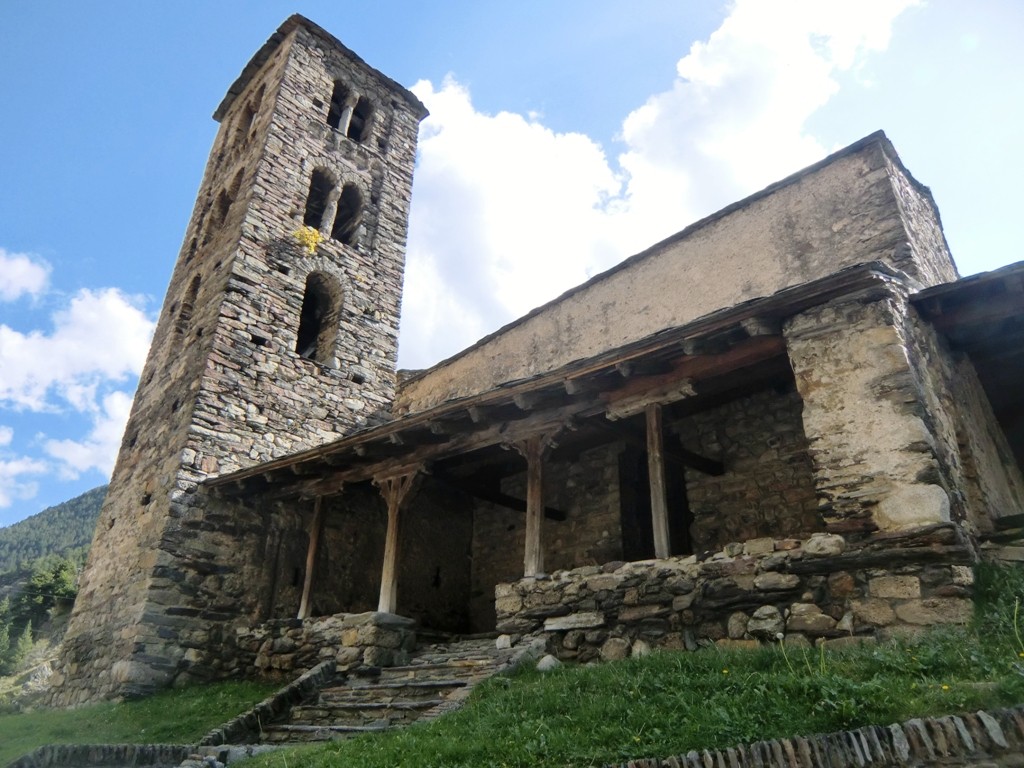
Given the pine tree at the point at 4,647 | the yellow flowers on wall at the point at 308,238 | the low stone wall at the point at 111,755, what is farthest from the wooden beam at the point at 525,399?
the pine tree at the point at 4,647

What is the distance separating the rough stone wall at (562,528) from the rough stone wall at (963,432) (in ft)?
14.4

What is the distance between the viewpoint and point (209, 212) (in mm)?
15766

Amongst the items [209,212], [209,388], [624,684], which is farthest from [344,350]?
[624,684]

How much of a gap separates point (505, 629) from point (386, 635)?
1799 millimetres

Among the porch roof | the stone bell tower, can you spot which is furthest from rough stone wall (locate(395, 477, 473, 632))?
the stone bell tower

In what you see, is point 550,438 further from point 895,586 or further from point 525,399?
point 895,586

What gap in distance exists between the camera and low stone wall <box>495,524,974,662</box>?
5254mm

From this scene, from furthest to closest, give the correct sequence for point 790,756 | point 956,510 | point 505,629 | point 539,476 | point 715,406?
point 715,406, point 539,476, point 505,629, point 956,510, point 790,756

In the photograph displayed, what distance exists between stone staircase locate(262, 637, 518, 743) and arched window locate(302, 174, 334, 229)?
1039 cm

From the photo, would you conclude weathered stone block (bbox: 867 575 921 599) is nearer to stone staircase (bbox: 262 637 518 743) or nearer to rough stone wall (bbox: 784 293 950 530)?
rough stone wall (bbox: 784 293 950 530)

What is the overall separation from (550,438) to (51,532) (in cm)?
6088

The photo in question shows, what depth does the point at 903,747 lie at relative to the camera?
11.0ft

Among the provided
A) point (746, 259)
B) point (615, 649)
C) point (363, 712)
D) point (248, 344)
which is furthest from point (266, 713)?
point (746, 259)

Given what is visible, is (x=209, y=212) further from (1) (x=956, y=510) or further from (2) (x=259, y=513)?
(1) (x=956, y=510)
